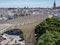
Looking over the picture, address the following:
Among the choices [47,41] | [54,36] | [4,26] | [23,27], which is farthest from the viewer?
[54,36]

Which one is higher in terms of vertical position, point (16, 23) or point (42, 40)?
point (16, 23)

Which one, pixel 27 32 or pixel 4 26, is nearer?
pixel 4 26

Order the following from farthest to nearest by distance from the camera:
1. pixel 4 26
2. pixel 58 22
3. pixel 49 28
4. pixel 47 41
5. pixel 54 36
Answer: pixel 58 22 → pixel 49 28 → pixel 54 36 → pixel 47 41 → pixel 4 26

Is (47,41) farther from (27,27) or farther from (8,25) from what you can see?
(8,25)

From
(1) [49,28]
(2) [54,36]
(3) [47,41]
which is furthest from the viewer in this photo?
(1) [49,28]

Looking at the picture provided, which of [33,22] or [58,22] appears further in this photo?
[58,22]

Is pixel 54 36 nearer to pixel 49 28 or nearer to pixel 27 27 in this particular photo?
pixel 27 27

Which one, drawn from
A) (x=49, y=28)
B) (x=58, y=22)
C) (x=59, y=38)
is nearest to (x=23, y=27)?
(x=59, y=38)

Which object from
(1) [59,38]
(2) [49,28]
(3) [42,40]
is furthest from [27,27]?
(2) [49,28]

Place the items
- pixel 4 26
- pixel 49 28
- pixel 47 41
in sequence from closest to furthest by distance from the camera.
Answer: pixel 4 26 < pixel 47 41 < pixel 49 28
